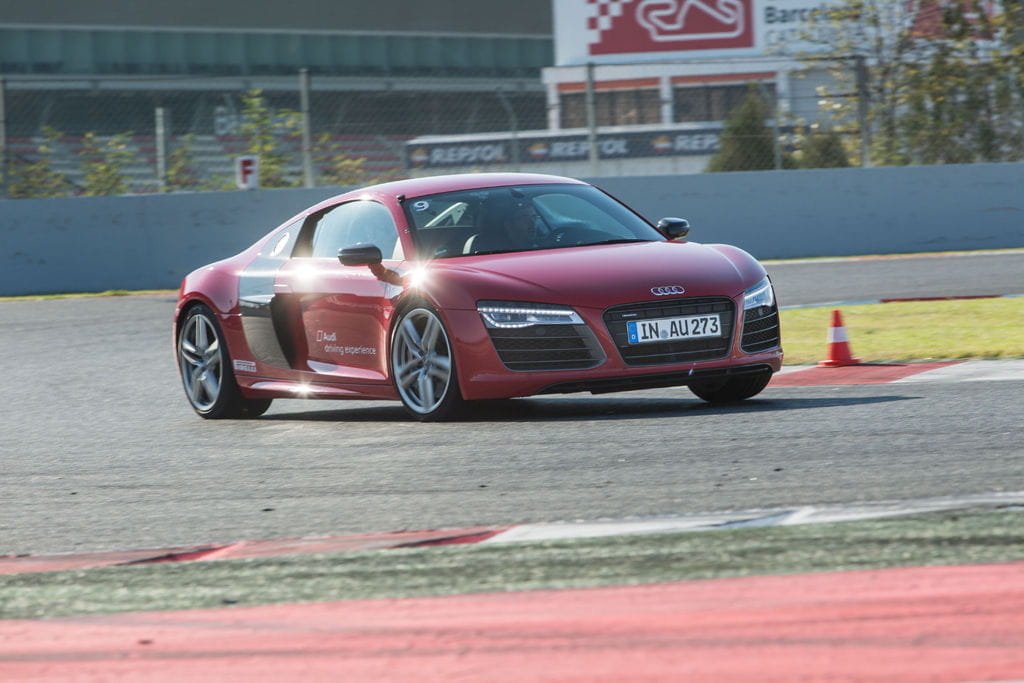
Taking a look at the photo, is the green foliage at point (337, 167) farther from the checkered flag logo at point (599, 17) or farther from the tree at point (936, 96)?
the checkered flag logo at point (599, 17)

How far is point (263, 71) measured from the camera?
50719 millimetres

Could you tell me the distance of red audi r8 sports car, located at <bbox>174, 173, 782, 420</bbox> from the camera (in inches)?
312

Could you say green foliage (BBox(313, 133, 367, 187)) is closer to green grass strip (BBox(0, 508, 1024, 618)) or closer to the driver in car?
the driver in car

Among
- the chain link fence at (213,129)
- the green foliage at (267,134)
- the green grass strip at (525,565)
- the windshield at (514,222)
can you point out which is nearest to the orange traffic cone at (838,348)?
the windshield at (514,222)

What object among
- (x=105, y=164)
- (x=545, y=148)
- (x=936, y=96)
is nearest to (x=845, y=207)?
(x=936, y=96)

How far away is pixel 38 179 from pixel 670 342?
14417 mm

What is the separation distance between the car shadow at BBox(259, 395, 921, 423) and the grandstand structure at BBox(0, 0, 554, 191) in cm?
1094

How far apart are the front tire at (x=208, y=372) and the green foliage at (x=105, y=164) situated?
11.1 m

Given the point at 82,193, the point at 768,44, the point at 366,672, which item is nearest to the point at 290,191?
the point at 82,193

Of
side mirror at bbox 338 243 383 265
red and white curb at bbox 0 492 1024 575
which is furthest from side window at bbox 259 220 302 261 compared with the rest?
red and white curb at bbox 0 492 1024 575

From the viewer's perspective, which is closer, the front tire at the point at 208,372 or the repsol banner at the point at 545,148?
the front tire at the point at 208,372

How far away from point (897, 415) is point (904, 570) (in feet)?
10.8

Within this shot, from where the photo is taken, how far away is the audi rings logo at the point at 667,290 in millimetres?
7957

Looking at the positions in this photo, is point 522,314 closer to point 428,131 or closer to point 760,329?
point 760,329
